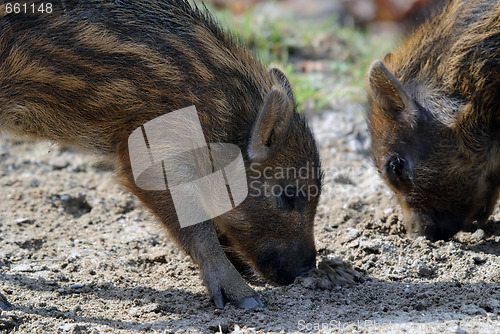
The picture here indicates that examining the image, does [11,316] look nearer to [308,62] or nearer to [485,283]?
[485,283]

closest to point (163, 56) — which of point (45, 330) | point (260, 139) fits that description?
point (260, 139)

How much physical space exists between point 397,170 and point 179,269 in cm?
188

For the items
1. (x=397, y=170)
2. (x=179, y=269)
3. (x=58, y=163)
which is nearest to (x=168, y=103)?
(x=179, y=269)

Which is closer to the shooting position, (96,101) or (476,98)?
(96,101)

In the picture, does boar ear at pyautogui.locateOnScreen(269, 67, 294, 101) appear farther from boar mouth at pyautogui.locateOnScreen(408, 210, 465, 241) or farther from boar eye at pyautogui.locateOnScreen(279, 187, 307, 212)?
boar mouth at pyautogui.locateOnScreen(408, 210, 465, 241)

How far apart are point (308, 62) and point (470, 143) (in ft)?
12.3

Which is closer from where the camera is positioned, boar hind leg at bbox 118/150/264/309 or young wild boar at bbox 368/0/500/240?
boar hind leg at bbox 118/150/264/309

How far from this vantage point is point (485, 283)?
14.4 feet

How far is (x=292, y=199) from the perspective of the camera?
4652 mm

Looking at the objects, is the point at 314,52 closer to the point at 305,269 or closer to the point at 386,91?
the point at 386,91

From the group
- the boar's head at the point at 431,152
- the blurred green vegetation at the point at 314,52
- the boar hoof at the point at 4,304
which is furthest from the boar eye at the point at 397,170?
the boar hoof at the point at 4,304

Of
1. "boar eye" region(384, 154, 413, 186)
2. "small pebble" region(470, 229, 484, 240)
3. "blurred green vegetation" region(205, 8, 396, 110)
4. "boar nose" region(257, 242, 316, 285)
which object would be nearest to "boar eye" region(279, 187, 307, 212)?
"boar nose" region(257, 242, 316, 285)

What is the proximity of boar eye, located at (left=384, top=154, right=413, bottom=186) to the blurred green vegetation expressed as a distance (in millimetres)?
2179

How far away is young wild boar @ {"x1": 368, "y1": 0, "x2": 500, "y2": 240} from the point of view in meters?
5.14
